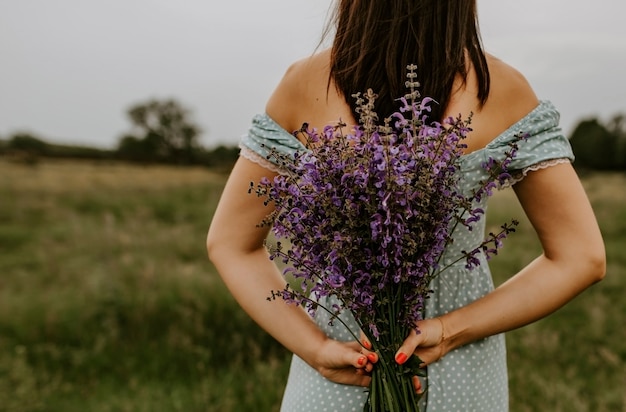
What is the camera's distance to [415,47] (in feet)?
6.03

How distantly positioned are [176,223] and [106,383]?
5665 millimetres

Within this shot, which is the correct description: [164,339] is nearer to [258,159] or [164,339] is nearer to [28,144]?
[258,159]

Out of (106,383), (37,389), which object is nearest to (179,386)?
(106,383)

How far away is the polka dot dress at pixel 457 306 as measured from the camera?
6.07 ft

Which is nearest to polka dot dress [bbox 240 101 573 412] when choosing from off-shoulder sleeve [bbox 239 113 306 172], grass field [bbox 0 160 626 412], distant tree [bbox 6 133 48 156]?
off-shoulder sleeve [bbox 239 113 306 172]

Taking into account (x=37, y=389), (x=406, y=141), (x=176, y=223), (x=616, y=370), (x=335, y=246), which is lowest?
(x=176, y=223)

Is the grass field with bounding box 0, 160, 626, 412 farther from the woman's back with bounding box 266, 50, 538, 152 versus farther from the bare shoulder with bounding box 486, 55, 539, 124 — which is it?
the bare shoulder with bounding box 486, 55, 539, 124

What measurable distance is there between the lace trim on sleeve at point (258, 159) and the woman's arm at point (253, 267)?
0.04ft

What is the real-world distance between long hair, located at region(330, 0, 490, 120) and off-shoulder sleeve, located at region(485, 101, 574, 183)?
0.14 metres

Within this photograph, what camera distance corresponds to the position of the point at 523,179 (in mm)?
1863

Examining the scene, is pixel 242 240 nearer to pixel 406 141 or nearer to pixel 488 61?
pixel 406 141

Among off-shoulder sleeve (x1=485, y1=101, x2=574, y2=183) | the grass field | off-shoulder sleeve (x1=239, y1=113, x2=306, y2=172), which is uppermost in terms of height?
off-shoulder sleeve (x1=485, y1=101, x2=574, y2=183)

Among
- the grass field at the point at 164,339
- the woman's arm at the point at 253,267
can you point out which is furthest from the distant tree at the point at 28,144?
the woman's arm at the point at 253,267

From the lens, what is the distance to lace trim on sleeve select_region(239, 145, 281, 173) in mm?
1979
